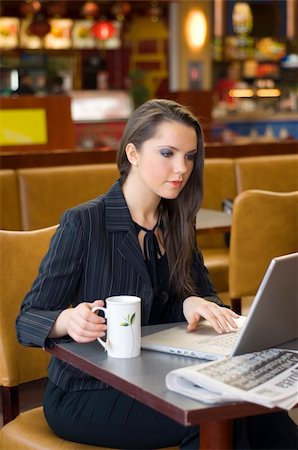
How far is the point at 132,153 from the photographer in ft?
7.64

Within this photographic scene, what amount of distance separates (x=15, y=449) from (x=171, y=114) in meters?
0.90

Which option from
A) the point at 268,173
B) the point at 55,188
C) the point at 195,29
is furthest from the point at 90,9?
the point at 55,188

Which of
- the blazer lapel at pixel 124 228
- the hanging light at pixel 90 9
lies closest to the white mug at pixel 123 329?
the blazer lapel at pixel 124 228

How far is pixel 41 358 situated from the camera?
99.5 inches

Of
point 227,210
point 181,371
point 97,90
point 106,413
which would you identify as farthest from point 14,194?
point 97,90

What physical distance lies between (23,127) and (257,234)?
338 centimetres

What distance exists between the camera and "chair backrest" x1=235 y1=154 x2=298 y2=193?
18.7 ft

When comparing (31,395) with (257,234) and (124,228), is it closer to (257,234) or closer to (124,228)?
(257,234)

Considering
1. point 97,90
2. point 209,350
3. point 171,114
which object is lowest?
point 97,90

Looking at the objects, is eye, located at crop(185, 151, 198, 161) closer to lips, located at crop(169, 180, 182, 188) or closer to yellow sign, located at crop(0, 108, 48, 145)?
lips, located at crop(169, 180, 182, 188)

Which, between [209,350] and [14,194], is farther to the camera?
[14,194]

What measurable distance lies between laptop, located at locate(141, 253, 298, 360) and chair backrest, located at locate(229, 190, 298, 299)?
1962 millimetres

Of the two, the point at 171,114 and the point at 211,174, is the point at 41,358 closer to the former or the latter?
the point at 171,114

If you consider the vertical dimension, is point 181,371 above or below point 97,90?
above
